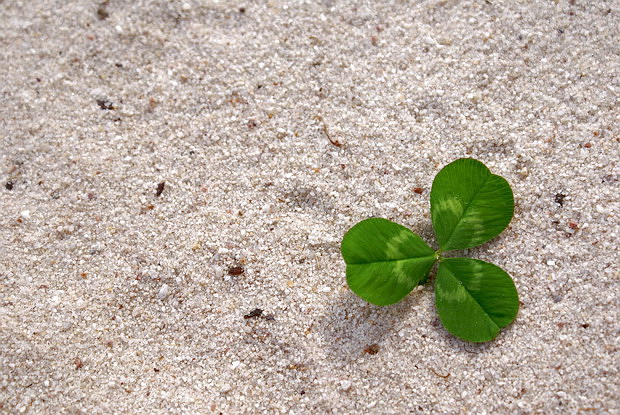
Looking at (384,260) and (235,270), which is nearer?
(384,260)

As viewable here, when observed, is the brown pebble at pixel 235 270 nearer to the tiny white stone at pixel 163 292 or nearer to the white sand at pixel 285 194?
the white sand at pixel 285 194

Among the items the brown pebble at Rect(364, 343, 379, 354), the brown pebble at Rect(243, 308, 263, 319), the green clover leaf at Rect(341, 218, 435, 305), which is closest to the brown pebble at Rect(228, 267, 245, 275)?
the brown pebble at Rect(243, 308, 263, 319)

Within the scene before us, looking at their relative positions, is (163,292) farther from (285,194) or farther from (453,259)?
(453,259)

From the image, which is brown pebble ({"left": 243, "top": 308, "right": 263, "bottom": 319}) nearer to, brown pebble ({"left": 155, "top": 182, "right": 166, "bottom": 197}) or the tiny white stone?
the tiny white stone

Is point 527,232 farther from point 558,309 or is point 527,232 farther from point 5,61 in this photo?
point 5,61

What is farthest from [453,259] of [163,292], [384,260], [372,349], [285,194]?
[163,292]

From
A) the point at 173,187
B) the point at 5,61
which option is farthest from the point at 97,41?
the point at 173,187
